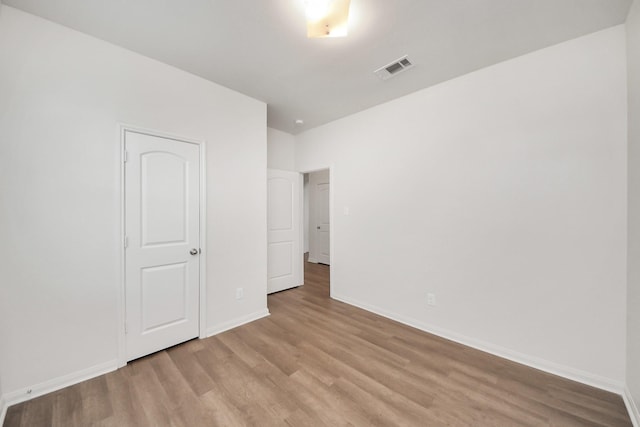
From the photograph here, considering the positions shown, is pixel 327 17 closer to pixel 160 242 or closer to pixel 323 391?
pixel 160 242

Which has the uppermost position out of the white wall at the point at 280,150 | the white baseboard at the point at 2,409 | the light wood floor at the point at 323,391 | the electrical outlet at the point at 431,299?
the white wall at the point at 280,150

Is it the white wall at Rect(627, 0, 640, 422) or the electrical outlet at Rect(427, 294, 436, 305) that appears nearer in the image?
the white wall at Rect(627, 0, 640, 422)

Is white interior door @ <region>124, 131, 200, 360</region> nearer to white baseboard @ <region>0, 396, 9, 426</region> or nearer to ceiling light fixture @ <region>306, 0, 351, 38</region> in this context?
white baseboard @ <region>0, 396, 9, 426</region>

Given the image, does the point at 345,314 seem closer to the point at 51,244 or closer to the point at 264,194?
the point at 264,194

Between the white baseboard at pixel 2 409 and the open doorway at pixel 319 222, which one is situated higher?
the open doorway at pixel 319 222

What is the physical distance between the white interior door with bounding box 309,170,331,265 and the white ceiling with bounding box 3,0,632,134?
11.6 feet

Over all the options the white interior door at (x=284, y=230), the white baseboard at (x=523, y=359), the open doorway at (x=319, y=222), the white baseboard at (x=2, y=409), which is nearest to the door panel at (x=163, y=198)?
the white baseboard at (x=2, y=409)

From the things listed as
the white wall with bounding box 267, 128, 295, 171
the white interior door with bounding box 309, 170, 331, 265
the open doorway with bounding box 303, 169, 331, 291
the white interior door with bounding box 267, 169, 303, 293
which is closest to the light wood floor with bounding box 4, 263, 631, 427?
the white interior door with bounding box 267, 169, 303, 293

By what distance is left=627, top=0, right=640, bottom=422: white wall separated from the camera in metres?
1.52

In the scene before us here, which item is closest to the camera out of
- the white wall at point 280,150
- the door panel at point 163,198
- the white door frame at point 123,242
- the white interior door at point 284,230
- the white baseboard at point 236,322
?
the white door frame at point 123,242

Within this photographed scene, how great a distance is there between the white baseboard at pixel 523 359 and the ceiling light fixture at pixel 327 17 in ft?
9.53

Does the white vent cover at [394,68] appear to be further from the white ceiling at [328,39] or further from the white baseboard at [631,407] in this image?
Answer: the white baseboard at [631,407]

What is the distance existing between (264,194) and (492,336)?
2.85 meters

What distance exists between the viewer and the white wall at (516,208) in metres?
1.79
